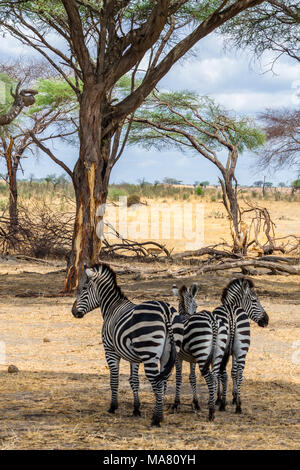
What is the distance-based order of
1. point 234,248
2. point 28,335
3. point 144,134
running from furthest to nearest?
point 144,134 → point 234,248 → point 28,335

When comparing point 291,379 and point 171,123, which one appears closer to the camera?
point 291,379

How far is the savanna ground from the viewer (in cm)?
463

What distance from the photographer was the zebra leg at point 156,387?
15.6ft

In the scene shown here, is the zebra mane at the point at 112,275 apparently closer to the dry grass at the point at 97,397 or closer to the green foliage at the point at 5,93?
the dry grass at the point at 97,397

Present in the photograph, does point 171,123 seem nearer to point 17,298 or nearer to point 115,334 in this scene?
point 17,298

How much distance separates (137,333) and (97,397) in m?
1.28

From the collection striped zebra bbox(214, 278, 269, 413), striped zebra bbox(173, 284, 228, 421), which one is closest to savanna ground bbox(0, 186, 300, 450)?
striped zebra bbox(214, 278, 269, 413)

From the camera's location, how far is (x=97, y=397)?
5824 mm

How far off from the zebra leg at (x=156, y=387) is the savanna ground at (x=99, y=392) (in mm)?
77

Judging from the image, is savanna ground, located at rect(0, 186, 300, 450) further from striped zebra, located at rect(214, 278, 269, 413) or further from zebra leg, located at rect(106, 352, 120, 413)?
striped zebra, located at rect(214, 278, 269, 413)

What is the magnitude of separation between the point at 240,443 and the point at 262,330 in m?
5.22

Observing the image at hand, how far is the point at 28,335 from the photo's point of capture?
911 cm

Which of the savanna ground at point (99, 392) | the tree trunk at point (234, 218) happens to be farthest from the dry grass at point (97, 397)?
the tree trunk at point (234, 218)

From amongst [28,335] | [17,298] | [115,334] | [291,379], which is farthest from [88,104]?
[115,334]
